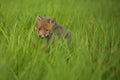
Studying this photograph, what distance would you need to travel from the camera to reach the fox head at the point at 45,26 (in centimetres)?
342

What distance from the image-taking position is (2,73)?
5.66 feet

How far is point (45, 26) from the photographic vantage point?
357cm

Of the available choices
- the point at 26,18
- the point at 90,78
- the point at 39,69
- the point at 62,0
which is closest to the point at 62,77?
the point at 90,78

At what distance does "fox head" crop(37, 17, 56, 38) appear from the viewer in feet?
11.2

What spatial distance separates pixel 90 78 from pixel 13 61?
0.74m

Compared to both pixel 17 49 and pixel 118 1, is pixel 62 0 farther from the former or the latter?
pixel 17 49

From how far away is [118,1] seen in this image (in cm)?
943

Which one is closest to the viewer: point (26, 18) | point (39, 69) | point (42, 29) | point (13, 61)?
point (39, 69)

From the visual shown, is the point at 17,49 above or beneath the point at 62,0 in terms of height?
above

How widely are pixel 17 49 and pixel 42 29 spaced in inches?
49.0

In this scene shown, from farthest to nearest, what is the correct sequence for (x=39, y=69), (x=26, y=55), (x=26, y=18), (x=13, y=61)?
1. (x=26, y=18)
2. (x=26, y=55)
3. (x=13, y=61)
4. (x=39, y=69)

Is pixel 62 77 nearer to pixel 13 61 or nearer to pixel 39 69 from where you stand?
pixel 39 69

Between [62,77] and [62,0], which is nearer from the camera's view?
[62,77]

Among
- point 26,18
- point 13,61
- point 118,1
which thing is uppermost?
point 13,61
